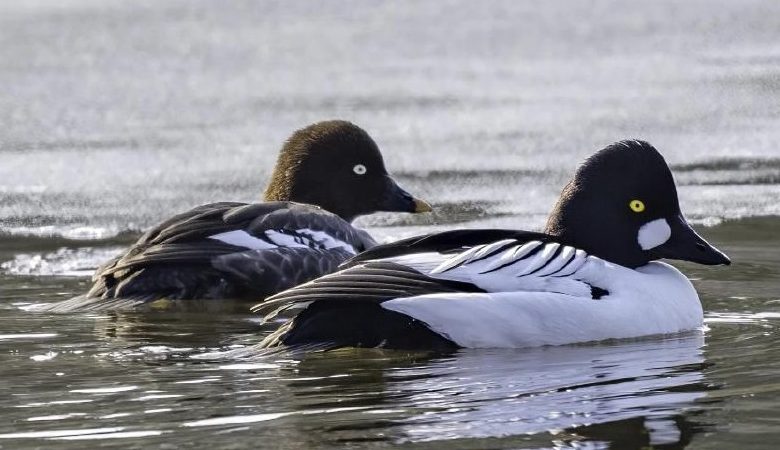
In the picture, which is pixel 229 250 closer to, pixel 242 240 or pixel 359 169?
pixel 242 240

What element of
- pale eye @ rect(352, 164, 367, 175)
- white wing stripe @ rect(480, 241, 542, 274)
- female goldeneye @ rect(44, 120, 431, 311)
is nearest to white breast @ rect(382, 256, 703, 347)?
white wing stripe @ rect(480, 241, 542, 274)

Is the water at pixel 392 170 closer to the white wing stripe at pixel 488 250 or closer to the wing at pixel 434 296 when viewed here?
the wing at pixel 434 296

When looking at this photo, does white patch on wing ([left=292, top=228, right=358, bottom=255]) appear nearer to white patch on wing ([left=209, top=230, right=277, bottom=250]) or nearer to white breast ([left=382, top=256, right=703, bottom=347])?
white patch on wing ([left=209, top=230, right=277, bottom=250])

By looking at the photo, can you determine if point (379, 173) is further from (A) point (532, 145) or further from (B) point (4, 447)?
(B) point (4, 447)

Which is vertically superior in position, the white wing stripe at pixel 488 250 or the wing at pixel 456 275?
the white wing stripe at pixel 488 250

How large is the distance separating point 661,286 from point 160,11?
464 inches

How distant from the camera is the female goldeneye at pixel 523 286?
19.6 ft

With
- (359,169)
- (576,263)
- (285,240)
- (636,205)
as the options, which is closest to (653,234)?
(636,205)

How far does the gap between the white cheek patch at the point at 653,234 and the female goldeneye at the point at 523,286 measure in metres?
0.01

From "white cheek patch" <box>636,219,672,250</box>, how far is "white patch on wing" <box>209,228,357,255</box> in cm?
183

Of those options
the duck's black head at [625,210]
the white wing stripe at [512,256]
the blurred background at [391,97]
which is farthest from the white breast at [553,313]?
the blurred background at [391,97]

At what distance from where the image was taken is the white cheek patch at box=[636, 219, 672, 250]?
6.73 m

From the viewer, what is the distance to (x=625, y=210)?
21.9ft

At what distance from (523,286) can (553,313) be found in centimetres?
16
